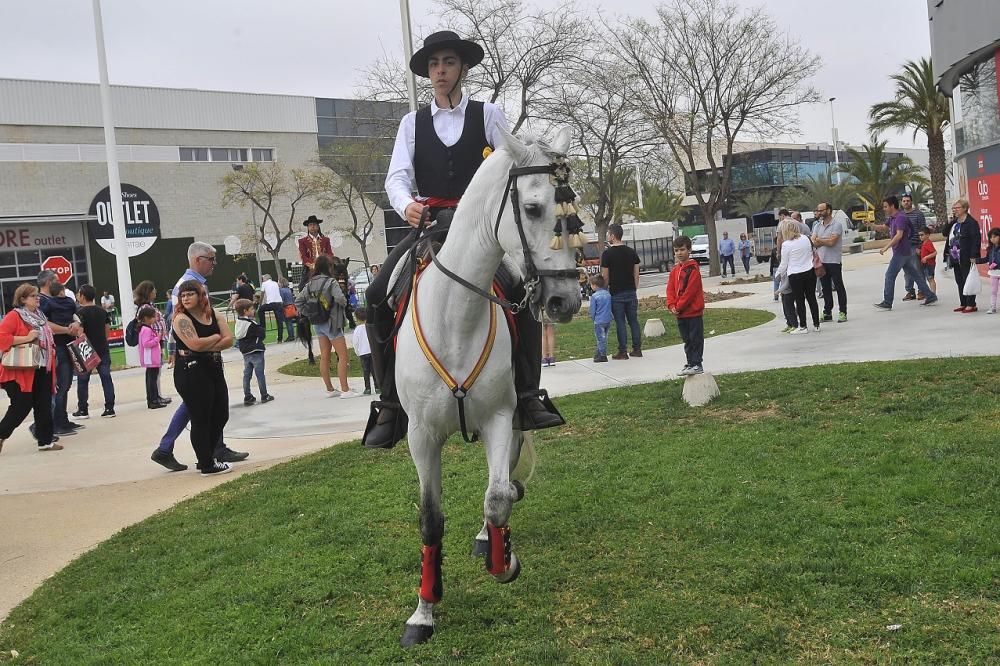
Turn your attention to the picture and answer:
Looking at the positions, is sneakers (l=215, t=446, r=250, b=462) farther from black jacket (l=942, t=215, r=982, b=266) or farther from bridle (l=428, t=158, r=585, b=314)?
black jacket (l=942, t=215, r=982, b=266)

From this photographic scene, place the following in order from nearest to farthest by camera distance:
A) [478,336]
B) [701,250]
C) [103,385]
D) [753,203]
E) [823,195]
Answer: [478,336] → [103,385] → [701,250] → [823,195] → [753,203]

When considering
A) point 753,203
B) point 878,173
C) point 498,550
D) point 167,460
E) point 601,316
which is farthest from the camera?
point 753,203

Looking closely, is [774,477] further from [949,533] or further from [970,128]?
[970,128]

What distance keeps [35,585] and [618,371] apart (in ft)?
27.8

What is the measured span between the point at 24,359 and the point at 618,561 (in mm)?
7716

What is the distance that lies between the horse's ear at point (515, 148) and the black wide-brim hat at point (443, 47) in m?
1.37

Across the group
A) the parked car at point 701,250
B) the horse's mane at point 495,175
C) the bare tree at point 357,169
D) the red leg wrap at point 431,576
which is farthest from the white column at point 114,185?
the parked car at point 701,250

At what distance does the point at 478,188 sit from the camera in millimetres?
4070

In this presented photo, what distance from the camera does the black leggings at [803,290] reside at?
13.9 m

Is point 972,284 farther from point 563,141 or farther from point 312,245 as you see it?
point 563,141

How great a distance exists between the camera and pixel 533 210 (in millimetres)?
3729

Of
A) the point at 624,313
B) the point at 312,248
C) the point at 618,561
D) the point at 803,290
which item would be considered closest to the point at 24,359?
the point at 312,248

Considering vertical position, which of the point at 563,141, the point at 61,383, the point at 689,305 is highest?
the point at 563,141

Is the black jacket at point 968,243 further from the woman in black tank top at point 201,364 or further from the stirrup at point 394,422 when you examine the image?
the stirrup at point 394,422
